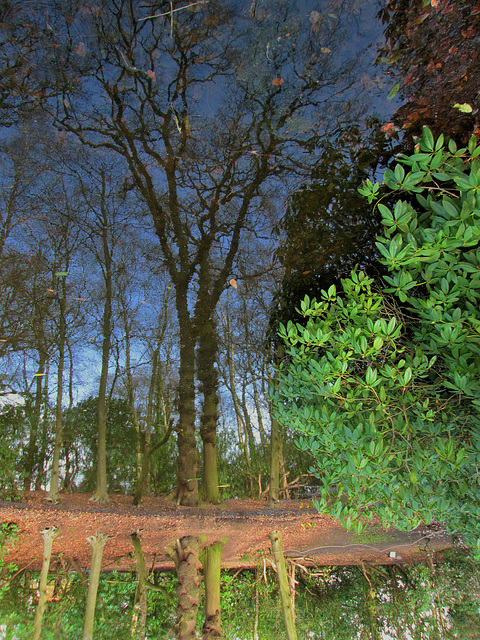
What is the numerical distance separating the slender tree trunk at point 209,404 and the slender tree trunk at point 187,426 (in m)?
0.06

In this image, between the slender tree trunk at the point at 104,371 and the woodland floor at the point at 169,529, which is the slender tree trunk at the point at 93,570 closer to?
the woodland floor at the point at 169,529

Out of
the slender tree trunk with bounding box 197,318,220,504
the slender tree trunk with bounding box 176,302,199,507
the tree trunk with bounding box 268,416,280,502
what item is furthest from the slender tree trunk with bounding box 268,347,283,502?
the slender tree trunk with bounding box 176,302,199,507

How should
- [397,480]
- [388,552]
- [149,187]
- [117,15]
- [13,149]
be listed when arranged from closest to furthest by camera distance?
[397,480] < [117,15] < [13,149] < [149,187] < [388,552]

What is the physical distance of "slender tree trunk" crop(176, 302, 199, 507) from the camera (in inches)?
96.0

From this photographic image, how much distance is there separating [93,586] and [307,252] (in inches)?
102

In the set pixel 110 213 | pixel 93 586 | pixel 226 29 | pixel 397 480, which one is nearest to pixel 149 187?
pixel 110 213

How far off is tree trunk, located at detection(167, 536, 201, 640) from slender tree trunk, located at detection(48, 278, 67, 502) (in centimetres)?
88

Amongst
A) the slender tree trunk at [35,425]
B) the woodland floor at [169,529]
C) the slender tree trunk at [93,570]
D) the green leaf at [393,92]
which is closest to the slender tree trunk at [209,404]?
Result: the woodland floor at [169,529]

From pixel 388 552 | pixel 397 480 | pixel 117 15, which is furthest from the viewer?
pixel 388 552

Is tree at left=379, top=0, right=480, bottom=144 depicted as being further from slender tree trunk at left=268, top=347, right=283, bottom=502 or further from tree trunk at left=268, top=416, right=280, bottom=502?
tree trunk at left=268, top=416, right=280, bottom=502

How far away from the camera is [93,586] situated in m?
2.45

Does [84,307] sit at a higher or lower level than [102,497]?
higher

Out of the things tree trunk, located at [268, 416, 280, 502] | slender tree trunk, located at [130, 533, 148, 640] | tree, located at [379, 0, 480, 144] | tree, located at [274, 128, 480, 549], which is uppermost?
tree, located at [379, 0, 480, 144]

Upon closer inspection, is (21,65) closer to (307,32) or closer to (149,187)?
(149,187)
